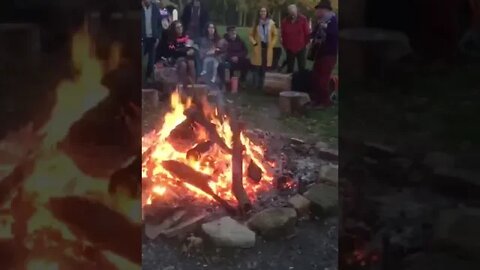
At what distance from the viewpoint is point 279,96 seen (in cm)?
106

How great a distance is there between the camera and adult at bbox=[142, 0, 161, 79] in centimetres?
107

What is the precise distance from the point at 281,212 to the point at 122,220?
0.85ft

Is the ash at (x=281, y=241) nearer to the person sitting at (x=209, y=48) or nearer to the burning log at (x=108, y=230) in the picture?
the burning log at (x=108, y=230)

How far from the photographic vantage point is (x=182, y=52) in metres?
1.06

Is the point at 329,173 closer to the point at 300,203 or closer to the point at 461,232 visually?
the point at 300,203

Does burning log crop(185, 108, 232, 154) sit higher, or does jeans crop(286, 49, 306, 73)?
jeans crop(286, 49, 306, 73)

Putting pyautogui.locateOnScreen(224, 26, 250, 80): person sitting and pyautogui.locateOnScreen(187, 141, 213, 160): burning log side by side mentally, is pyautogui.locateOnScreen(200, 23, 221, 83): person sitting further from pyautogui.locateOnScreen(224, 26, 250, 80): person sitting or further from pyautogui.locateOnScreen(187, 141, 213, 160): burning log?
pyautogui.locateOnScreen(187, 141, 213, 160): burning log

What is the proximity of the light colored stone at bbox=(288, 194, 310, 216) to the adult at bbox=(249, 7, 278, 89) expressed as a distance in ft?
0.62

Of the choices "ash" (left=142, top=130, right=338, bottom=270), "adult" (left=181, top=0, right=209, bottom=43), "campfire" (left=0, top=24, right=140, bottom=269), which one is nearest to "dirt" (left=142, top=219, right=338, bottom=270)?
"ash" (left=142, top=130, right=338, bottom=270)

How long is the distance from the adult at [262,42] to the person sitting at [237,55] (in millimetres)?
15

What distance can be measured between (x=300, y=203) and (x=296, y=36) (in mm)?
269

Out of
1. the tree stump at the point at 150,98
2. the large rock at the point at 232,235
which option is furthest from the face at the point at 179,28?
the large rock at the point at 232,235

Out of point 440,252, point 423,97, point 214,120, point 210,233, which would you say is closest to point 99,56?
point 214,120

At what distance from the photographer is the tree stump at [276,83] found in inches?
41.7
